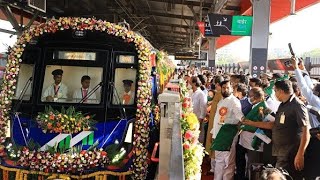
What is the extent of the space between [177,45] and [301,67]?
3602 centimetres

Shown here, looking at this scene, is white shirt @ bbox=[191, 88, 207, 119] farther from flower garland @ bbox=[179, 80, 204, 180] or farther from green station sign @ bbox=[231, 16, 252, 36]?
green station sign @ bbox=[231, 16, 252, 36]

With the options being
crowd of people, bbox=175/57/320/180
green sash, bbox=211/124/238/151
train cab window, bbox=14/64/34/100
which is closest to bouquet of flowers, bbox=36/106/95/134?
train cab window, bbox=14/64/34/100

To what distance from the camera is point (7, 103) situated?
5.48 m

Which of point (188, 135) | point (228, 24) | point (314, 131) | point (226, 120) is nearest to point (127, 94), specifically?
point (188, 135)

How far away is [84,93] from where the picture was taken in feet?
18.6

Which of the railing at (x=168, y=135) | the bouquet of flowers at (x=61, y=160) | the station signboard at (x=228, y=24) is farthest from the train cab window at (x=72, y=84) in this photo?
the station signboard at (x=228, y=24)

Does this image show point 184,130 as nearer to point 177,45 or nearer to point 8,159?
point 8,159

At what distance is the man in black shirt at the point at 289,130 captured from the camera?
4930 mm

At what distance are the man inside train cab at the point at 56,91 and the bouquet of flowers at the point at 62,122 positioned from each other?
1.03ft

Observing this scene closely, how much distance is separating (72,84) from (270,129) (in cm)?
294

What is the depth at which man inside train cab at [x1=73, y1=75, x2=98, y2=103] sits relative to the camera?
5605 millimetres

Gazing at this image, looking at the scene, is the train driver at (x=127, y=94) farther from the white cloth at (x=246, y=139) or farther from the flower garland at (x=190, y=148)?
the white cloth at (x=246, y=139)

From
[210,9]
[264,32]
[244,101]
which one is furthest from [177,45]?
[244,101]

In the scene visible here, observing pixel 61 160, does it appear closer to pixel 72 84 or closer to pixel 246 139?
pixel 72 84
